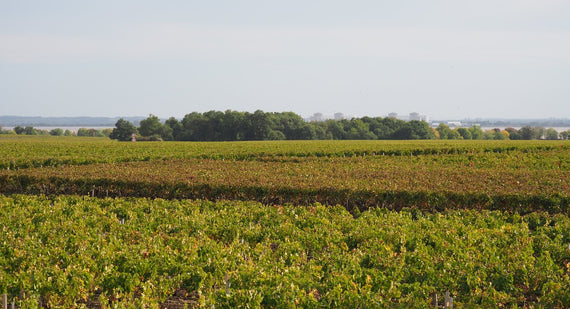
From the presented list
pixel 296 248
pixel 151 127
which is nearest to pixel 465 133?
pixel 151 127

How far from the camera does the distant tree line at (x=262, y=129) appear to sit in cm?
8412

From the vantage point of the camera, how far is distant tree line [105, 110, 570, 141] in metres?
84.1

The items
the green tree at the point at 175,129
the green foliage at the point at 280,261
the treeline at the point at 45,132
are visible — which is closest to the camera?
the green foliage at the point at 280,261

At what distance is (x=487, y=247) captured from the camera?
859 cm

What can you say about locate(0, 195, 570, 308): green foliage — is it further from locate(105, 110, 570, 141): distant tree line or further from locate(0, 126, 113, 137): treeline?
locate(0, 126, 113, 137): treeline

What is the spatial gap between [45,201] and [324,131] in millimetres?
80002

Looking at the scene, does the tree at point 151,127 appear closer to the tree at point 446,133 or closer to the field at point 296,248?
the tree at point 446,133

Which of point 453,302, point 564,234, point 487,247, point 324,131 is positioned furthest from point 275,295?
point 324,131

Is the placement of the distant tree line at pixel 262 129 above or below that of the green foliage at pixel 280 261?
above

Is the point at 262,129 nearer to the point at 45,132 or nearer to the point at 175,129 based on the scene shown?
the point at 175,129

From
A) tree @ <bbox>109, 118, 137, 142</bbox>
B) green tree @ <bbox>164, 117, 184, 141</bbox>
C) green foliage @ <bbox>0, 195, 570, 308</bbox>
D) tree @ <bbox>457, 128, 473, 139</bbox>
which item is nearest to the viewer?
green foliage @ <bbox>0, 195, 570, 308</bbox>

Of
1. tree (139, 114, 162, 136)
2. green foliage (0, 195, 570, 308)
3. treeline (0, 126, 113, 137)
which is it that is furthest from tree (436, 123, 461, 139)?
green foliage (0, 195, 570, 308)

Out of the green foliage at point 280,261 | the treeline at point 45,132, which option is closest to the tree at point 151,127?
the treeline at point 45,132

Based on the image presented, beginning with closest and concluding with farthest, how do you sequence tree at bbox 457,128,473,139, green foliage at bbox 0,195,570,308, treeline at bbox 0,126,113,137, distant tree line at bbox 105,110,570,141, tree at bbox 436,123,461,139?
1. green foliage at bbox 0,195,570,308
2. distant tree line at bbox 105,110,570,141
3. tree at bbox 436,123,461,139
4. tree at bbox 457,128,473,139
5. treeline at bbox 0,126,113,137
